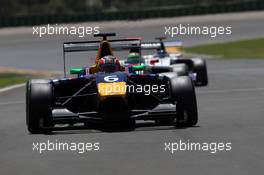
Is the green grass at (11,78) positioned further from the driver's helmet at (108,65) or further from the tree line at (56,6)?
the tree line at (56,6)

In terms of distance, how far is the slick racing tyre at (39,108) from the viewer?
44.7ft

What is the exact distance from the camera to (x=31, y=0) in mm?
101062

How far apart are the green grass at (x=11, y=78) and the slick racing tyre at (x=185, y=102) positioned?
13.4 m

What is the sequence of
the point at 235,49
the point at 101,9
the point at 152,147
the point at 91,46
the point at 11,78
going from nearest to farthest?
the point at 152,147 < the point at 91,46 < the point at 11,78 < the point at 235,49 < the point at 101,9

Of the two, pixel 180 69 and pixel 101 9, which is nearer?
pixel 180 69

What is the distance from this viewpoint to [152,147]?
37.2 ft

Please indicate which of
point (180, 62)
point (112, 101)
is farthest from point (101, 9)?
point (112, 101)

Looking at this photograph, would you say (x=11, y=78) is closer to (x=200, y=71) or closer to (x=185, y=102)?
(x=200, y=71)

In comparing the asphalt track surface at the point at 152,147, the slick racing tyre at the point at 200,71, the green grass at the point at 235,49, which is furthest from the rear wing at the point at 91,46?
the green grass at the point at 235,49

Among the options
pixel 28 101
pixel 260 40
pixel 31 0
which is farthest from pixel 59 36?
pixel 28 101

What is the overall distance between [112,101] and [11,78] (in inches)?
676

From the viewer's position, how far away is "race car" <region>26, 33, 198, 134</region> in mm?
13703

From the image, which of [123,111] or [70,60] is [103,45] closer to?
[123,111]

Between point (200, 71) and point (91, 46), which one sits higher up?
point (91, 46)
